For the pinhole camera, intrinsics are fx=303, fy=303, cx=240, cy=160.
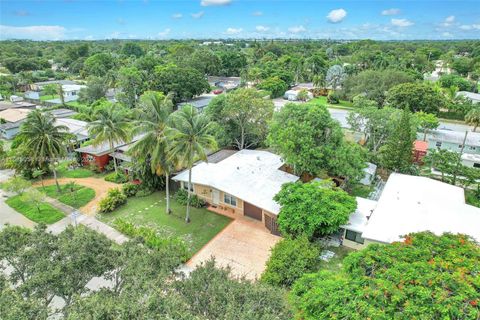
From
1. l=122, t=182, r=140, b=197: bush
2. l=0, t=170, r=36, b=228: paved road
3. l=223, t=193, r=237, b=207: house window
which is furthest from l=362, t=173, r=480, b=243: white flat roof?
l=0, t=170, r=36, b=228: paved road

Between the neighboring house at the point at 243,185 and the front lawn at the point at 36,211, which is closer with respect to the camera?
the neighboring house at the point at 243,185

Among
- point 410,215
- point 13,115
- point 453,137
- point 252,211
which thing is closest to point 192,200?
point 252,211

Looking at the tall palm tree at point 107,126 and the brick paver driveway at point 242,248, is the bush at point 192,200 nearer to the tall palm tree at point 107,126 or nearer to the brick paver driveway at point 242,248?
the brick paver driveway at point 242,248

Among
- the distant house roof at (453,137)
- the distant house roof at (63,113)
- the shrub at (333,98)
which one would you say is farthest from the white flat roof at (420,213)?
the distant house roof at (63,113)

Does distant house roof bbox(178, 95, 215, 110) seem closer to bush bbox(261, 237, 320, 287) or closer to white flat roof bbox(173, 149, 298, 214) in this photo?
white flat roof bbox(173, 149, 298, 214)

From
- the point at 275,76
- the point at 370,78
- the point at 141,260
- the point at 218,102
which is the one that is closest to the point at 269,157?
the point at 218,102

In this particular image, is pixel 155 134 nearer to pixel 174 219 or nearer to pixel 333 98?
pixel 174 219
